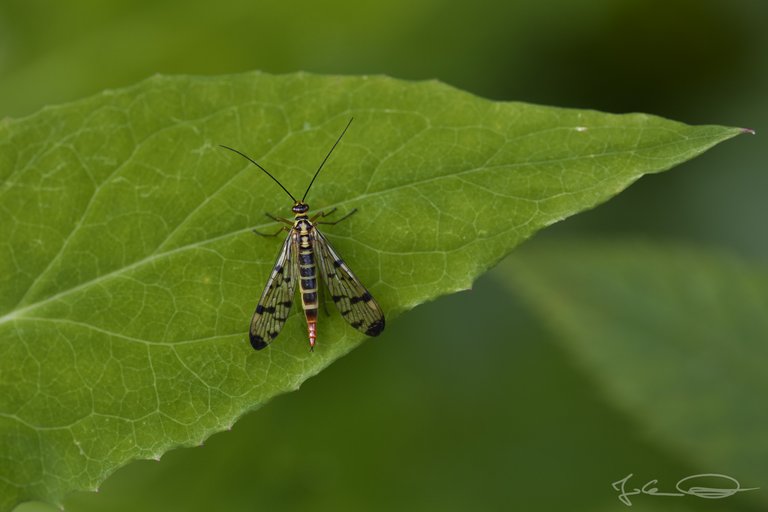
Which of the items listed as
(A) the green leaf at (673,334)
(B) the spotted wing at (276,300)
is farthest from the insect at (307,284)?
(A) the green leaf at (673,334)

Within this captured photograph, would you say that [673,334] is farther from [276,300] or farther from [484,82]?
[484,82]

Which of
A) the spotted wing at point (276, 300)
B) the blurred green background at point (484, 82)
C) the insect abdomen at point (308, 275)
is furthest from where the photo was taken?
the blurred green background at point (484, 82)

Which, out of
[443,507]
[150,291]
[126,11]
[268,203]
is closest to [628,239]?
[443,507]

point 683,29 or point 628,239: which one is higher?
point 683,29

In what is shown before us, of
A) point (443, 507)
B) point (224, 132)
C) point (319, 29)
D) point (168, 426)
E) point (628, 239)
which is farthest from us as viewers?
point (319, 29)

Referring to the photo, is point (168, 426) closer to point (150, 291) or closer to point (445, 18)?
point (150, 291)

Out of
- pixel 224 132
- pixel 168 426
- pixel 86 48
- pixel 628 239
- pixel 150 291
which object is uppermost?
pixel 86 48

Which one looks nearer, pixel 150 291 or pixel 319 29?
pixel 150 291
